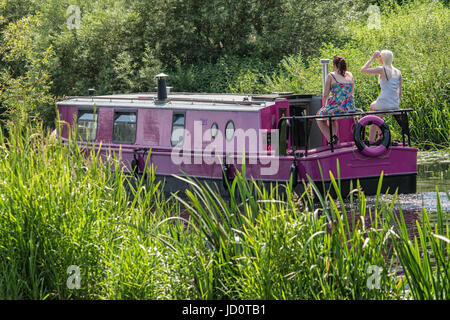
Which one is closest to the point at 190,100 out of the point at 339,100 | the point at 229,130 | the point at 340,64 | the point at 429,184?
the point at 229,130

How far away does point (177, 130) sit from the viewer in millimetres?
13070

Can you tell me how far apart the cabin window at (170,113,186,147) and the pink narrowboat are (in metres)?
0.02

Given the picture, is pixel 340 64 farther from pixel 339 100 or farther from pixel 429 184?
pixel 429 184

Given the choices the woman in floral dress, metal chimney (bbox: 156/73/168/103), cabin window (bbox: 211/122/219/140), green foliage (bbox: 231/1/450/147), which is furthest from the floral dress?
green foliage (bbox: 231/1/450/147)

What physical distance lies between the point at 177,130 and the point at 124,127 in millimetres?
1168

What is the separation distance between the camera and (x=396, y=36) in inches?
772

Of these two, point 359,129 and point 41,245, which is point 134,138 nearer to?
point 359,129

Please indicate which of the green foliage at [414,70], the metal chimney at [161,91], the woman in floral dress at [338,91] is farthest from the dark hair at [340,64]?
the green foliage at [414,70]

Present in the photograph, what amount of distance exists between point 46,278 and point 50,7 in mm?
19661

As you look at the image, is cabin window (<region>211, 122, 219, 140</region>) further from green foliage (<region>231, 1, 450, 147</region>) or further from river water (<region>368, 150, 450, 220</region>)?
green foliage (<region>231, 1, 450, 147</region>)

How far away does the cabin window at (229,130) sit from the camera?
12.3 metres

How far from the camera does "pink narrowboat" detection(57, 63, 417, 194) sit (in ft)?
37.6

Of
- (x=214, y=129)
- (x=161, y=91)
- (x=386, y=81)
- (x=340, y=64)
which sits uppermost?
(x=340, y=64)

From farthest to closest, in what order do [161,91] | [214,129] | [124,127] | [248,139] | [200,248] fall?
1. [124,127]
2. [161,91]
3. [214,129]
4. [248,139]
5. [200,248]
